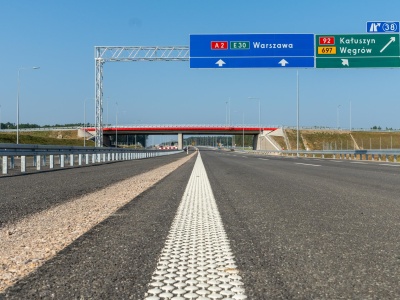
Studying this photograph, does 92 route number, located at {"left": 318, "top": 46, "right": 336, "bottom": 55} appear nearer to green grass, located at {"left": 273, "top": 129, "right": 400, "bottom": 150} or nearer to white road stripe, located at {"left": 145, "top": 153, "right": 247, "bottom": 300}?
white road stripe, located at {"left": 145, "top": 153, "right": 247, "bottom": 300}

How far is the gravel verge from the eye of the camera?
3055mm

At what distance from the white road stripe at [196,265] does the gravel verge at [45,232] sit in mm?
931

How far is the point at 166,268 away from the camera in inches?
114

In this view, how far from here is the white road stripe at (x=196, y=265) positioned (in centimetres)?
237

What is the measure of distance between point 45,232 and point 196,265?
2.07 m

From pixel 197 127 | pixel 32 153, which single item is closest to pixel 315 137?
pixel 197 127

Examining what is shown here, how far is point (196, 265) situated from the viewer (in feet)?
9.68

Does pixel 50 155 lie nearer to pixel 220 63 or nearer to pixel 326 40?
pixel 220 63

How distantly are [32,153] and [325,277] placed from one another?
49.7 feet

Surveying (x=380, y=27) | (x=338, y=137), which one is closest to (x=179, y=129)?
(x=338, y=137)

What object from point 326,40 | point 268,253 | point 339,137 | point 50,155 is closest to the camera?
point 268,253

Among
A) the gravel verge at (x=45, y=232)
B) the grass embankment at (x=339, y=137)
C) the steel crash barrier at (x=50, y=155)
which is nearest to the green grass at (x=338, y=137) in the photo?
the grass embankment at (x=339, y=137)

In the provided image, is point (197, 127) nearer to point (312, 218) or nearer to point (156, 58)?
Result: point (156, 58)

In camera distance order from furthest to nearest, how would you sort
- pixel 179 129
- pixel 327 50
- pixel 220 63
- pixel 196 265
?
pixel 179 129 → pixel 220 63 → pixel 327 50 → pixel 196 265
